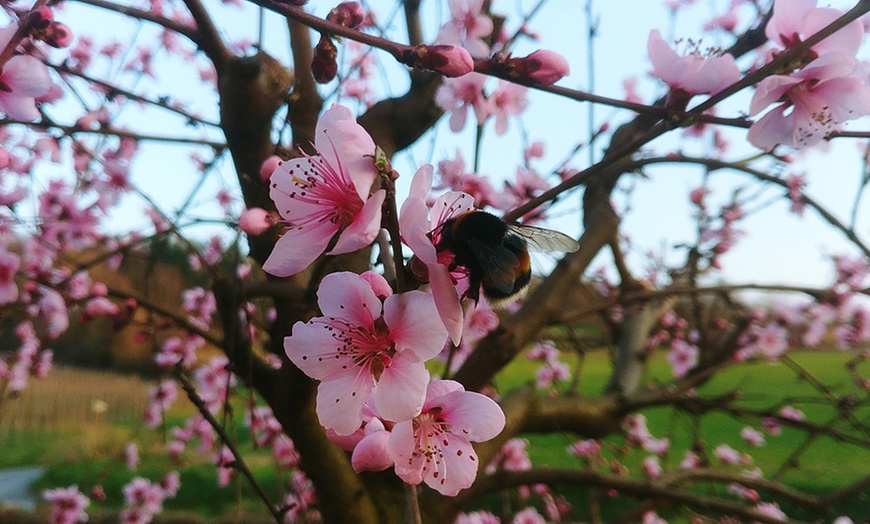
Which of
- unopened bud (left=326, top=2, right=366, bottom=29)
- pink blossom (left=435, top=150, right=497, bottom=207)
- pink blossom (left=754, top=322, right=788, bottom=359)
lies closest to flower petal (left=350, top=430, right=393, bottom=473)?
unopened bud (left=326, top=2, right=366, bottom=29)

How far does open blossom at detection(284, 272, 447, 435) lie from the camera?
47 centimetres

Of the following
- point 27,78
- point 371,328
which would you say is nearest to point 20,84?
point 27,78

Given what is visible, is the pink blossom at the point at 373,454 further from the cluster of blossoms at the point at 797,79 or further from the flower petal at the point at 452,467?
the cluster of blossoms at the point at 797,79

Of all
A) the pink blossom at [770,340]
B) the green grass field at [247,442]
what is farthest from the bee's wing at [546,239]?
the pink blossom at [770,340]

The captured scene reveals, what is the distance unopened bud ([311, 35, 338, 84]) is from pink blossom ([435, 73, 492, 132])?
0.45 meters

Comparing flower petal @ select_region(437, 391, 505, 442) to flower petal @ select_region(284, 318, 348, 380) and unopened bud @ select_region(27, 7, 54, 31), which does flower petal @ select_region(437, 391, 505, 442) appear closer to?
flower petal @ select_region(284, 318, 348, 380)

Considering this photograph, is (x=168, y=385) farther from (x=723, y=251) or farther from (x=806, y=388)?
(x=806, y=388)

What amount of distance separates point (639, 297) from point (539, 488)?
1384 mm

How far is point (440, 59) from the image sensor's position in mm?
540

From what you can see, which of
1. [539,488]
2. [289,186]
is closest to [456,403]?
[289,186]

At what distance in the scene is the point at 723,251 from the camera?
271cm

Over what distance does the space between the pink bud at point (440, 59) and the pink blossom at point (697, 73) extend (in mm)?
307

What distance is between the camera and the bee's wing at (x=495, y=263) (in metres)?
0.51

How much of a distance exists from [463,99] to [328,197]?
2.17ft
